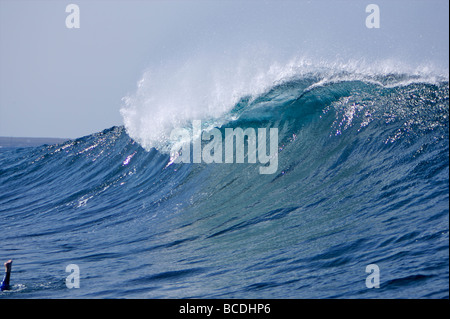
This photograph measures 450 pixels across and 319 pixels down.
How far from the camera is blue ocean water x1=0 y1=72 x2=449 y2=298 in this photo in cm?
562

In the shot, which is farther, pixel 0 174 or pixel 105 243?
pixel 0 174

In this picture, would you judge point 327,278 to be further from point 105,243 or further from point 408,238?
point 105,243

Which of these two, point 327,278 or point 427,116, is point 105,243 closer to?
point 327,278

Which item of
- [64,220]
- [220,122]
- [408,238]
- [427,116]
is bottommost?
[408,238]

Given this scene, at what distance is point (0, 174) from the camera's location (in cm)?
1831

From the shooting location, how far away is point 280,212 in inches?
325

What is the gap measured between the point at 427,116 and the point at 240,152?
4.16m

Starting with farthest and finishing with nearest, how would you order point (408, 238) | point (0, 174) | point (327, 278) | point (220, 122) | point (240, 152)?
1. point (0, 174)
2. point (220, 122)
3. point (240, 152)
4. point (408, 238)
5. point (327, 278)

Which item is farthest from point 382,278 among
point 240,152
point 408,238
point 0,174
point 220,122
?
point 0,174

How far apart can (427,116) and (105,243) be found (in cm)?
564

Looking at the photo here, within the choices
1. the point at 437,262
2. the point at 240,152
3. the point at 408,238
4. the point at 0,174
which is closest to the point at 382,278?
the point at 437,262

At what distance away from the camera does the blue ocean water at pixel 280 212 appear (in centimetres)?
562

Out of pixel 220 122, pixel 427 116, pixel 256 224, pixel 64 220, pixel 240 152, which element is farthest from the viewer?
pixel 220 122

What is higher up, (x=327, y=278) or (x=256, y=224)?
(x=256, y=224)
